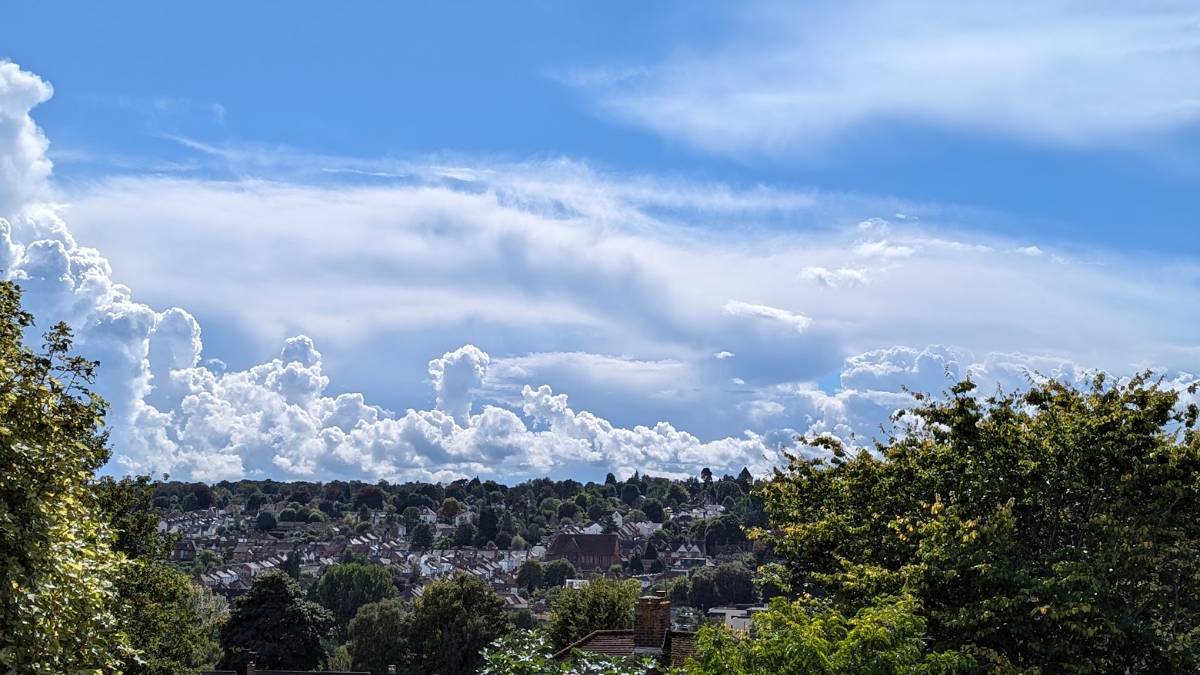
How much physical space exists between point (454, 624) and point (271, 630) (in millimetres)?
9446

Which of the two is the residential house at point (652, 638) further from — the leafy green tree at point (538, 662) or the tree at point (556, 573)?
the tree at point (556, 573)

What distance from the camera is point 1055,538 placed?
19.5m

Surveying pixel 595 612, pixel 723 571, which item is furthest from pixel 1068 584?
pixel 723 571

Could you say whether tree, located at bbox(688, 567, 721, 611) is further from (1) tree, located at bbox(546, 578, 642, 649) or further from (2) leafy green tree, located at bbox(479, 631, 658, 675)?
(2) leafy green tree, located at bbox(479, 631, 658, 675)

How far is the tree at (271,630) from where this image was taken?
6128 centimetres

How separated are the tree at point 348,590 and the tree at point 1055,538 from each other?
283ft

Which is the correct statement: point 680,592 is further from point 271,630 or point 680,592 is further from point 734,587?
point 271,630

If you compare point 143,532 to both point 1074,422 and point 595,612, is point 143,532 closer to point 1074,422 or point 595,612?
point 1074,422

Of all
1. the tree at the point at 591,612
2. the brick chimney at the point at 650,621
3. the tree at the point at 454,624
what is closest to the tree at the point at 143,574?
the brick chimney at the point at 650,621

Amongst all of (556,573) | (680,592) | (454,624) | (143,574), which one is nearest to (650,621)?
(143,574)

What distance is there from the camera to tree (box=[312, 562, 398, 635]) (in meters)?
102

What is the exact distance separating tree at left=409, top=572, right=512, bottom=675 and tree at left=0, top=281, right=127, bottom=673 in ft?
163

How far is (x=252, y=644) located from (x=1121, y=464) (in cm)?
5205

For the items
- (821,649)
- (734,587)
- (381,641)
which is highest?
(821,649)
